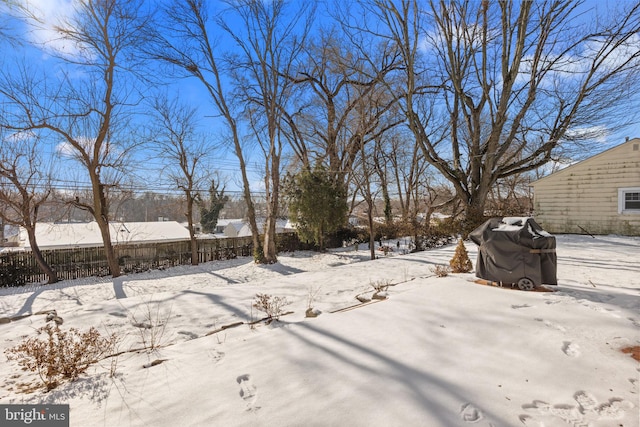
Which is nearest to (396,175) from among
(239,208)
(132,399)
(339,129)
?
(339,129)

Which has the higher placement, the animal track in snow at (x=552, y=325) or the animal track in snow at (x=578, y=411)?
the animal track in snow at (x=552, y=325)

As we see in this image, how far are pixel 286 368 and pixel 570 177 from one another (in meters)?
14.9

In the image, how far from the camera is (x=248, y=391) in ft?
7.22

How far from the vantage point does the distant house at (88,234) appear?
17.5 m

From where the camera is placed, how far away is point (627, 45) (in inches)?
405

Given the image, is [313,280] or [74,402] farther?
[313,280]

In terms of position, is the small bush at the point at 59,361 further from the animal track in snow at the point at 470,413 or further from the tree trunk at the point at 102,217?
the tree trunk at the point at 102,217

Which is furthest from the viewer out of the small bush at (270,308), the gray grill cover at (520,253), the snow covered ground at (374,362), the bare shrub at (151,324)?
the gray grill cover at (520,253)

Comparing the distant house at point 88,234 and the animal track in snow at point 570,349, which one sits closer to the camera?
the animal track in snow at point 570,349

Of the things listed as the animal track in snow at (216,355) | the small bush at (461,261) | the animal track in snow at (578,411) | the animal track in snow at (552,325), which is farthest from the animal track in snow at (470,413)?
the small bush at (461,261)

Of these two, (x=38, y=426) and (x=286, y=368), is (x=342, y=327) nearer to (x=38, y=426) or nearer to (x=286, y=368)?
(x=286, y=368)

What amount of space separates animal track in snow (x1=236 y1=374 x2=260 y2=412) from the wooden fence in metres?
13.2

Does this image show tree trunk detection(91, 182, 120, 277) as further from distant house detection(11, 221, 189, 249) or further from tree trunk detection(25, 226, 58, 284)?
distant house detection(11, 221, 189, 249)

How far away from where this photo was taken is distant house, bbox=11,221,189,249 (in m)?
17.5
